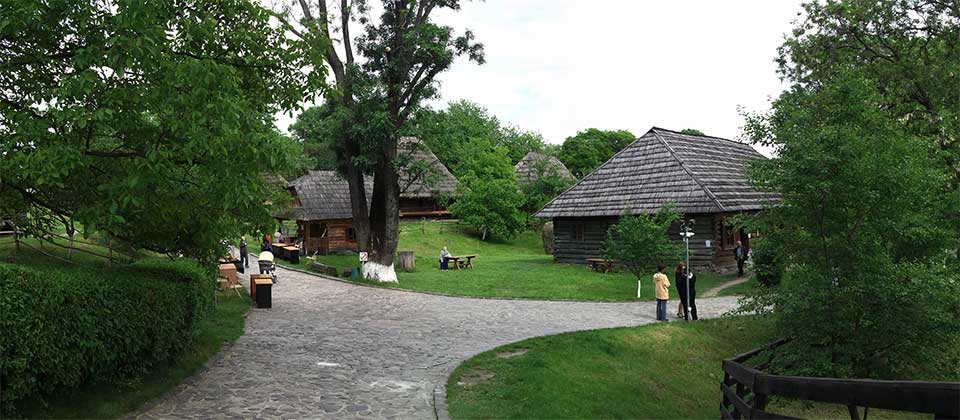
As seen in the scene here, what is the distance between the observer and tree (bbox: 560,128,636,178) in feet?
245

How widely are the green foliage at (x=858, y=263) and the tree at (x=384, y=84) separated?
14.1 metres

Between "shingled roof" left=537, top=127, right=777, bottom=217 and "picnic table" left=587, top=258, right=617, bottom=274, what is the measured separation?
2213mm

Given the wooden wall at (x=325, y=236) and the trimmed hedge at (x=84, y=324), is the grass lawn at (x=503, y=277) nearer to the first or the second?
the wooden wall at (x=325, y=236)

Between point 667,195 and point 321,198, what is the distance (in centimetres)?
1953

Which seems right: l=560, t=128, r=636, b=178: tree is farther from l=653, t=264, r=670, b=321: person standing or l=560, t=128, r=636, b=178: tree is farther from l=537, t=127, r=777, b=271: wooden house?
l=653, t=264, r=670, b=321: person standing

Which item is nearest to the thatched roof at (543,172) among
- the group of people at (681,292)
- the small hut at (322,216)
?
the small hut at (322,216)

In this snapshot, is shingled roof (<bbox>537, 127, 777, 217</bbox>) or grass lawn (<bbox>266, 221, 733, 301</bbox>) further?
shingled roof (<bbox>537, 127, 777, 217</bbox>)

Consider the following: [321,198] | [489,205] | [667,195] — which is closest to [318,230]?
[321,198]

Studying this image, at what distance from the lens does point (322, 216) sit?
37000mm

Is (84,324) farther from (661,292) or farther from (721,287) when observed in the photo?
(721,287)

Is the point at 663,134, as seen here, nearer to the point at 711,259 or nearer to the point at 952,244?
the point at 711,259

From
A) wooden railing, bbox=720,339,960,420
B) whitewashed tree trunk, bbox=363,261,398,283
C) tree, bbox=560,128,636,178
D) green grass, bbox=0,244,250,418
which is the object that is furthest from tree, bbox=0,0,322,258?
tree, bbox=560,128,636,178

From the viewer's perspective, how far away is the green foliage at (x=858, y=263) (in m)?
10.9

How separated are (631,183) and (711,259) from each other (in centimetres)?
549
